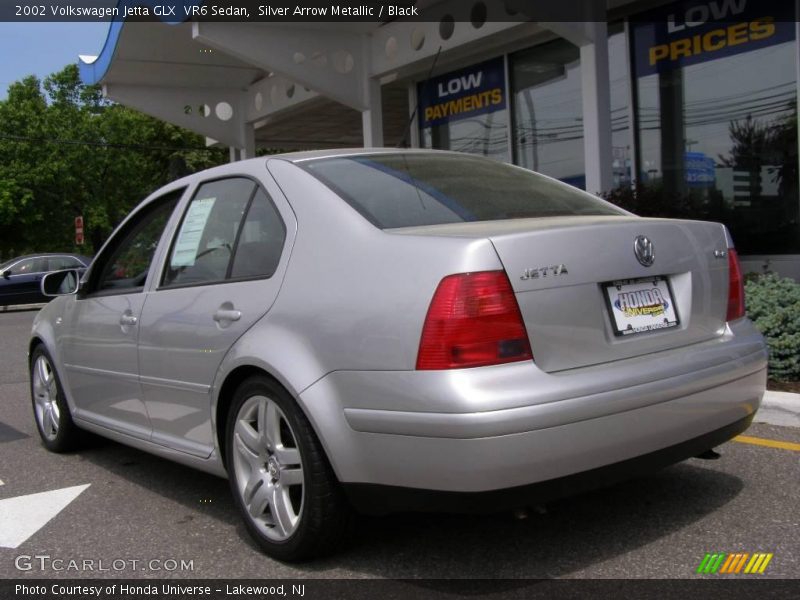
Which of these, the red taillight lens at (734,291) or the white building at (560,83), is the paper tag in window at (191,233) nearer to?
the red taillight lens at (734,291)

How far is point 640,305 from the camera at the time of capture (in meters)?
3.03

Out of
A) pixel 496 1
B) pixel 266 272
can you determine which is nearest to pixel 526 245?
pixel 266 272

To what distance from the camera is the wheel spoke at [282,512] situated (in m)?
3.18

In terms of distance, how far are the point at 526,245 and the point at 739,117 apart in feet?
27.3

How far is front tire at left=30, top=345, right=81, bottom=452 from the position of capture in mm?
5148

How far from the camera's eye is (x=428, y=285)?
2750 mm

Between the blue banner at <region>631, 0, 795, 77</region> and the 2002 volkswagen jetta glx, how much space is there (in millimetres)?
7005

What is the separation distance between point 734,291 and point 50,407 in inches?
160

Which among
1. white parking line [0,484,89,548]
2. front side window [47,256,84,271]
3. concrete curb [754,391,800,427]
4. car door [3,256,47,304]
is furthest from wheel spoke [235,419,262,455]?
front side window [47,256,84,271]

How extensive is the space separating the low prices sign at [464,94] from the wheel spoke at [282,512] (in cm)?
1061

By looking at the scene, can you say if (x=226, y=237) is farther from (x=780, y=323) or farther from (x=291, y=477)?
(x=780, y=323)

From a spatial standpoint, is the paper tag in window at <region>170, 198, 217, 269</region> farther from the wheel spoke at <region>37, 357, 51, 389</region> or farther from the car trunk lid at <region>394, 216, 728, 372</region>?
the wheel spoke at <region>37, 357, 51, 389</region>

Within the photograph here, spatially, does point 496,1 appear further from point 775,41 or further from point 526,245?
point 526,245

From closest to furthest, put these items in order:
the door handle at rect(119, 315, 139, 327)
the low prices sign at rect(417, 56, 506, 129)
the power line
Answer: the door handle at rect(119, 315, 139, 327)
the low prices sign at rect(417, 56, 506, 129)
the power line
